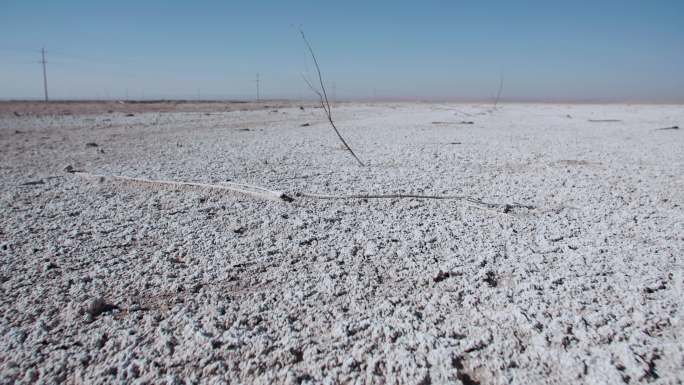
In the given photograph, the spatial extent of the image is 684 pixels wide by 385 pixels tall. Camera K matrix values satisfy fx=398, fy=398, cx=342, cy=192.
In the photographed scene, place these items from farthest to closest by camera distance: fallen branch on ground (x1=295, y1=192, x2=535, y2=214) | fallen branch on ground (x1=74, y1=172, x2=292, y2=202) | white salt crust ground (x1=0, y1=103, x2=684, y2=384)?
fallen branch on ground (x1=74, y1=172, x2=292, y2=202), fallen branch on ground (x1=295, y1=192, x2=535, y2=214), white salt crust ground (x1=0, y1=103, x2=684, y2=384)

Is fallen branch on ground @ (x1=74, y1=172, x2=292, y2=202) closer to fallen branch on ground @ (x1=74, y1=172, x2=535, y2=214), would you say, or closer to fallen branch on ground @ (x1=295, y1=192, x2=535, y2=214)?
fallen branch on ground @ (x1=74, y1=172, x2=535, y2=214)

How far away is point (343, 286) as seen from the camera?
1548mm

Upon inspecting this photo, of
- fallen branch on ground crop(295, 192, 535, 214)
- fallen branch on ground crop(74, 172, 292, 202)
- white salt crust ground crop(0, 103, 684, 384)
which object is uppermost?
fallen branch on ground crop(74, 172, 292, 202)

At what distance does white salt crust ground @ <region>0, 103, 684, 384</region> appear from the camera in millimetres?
1127

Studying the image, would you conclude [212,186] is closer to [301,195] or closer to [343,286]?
[301,195]

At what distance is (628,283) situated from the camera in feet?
4.89

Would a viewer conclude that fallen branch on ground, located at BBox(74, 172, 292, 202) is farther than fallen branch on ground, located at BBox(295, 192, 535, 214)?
Yes

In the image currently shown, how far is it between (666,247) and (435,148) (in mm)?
3562

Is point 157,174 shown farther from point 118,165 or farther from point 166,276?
point 166,276

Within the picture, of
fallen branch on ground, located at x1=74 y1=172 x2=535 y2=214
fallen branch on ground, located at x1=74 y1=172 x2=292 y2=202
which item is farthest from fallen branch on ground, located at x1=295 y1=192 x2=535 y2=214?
fallen branch on ground, located at x1=74 y1=172 x2=292 y2=202

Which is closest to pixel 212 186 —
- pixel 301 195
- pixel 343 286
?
pixel 301 195

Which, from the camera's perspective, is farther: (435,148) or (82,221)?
(435,148)

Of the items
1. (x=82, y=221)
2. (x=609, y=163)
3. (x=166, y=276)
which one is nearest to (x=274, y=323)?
(x=166, y=276)

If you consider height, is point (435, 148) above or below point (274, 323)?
above
